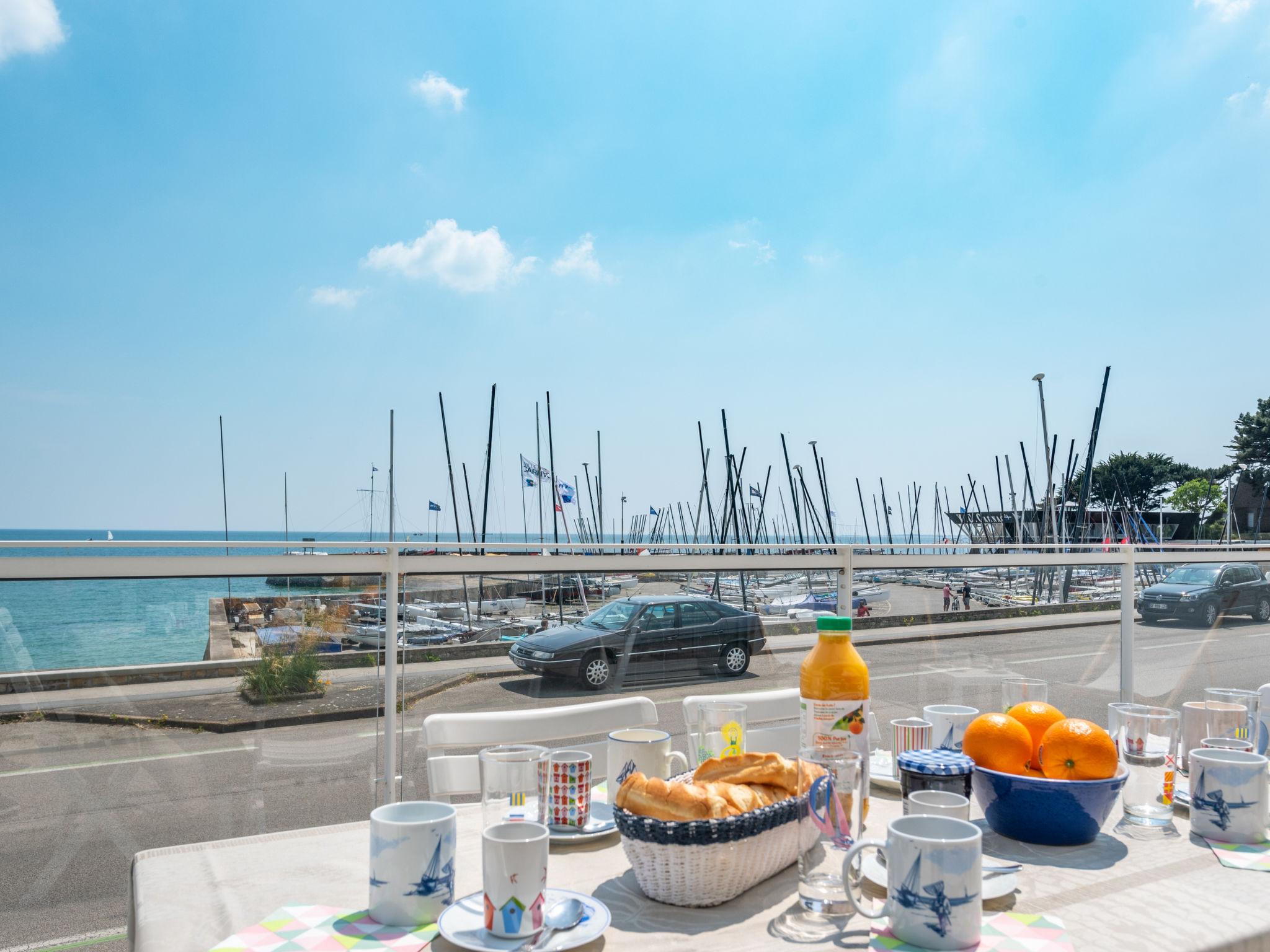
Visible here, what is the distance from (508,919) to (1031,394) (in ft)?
78.5

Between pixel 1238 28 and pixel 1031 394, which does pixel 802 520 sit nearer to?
pixel 1031 394

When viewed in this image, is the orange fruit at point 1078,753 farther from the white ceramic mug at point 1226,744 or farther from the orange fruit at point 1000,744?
the white ceramic mug at point 1226,744

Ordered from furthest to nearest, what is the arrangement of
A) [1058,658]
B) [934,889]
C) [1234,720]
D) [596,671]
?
[1058,658] < [596,671] < [1234,720] < [934,889]

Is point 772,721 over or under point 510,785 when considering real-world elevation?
under

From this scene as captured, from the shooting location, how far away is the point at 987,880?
3.39ft

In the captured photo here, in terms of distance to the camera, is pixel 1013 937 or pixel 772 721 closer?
pixel 1013 937

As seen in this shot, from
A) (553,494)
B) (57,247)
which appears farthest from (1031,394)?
(57,247)

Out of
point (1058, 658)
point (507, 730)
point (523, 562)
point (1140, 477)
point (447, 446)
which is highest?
point (447, 446)

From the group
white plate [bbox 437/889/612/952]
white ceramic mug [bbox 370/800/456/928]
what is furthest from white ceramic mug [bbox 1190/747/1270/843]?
white ceramic mug [bbox 370/800/456/928]

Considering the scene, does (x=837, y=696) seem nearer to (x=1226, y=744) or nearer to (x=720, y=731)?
(x=720, y=731)

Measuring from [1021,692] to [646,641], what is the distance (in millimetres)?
1575

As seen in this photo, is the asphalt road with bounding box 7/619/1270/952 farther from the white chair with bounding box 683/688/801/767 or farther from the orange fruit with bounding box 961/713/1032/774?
the orange fruit with bounding box 961/713/1032/774

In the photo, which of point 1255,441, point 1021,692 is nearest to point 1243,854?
point 1021,692

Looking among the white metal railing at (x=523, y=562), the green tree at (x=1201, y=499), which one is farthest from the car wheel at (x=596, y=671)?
the green tree at (x=1201, y=499)
